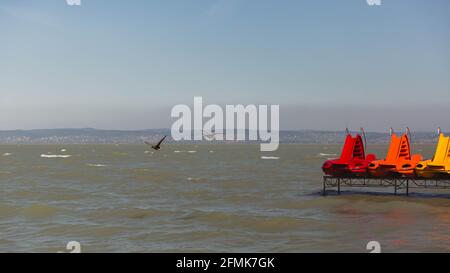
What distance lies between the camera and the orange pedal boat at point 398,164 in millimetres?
44750

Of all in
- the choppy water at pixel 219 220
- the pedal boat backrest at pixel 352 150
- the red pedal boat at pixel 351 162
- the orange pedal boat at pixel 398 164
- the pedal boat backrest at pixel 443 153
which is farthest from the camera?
the pedal boat backrest at pixel 352 150

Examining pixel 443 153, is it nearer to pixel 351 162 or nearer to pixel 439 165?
pixel 439 165

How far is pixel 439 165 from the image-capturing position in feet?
142

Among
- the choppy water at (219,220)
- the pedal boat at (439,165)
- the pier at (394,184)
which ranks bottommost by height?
the choppy water at (219,220)

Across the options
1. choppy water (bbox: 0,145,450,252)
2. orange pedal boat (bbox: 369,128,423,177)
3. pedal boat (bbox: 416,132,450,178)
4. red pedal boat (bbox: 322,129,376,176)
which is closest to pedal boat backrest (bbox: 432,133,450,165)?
pedal boat (bbox: 416,132,450,178)

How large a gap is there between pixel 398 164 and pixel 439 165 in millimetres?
3432

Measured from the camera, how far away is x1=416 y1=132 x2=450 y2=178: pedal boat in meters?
43.2

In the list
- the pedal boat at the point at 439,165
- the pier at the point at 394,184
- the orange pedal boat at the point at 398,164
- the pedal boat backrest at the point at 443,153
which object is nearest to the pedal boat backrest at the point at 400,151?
the orange pedal boat at the point at 398,164

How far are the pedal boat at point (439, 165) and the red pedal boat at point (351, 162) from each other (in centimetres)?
469

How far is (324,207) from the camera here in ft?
144

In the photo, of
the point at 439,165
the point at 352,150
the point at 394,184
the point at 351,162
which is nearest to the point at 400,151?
the point at 439,165

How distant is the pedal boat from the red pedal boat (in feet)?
15.4

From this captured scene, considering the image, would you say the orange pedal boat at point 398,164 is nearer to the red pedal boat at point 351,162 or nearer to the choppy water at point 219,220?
the red pedal boat at point 351,162
